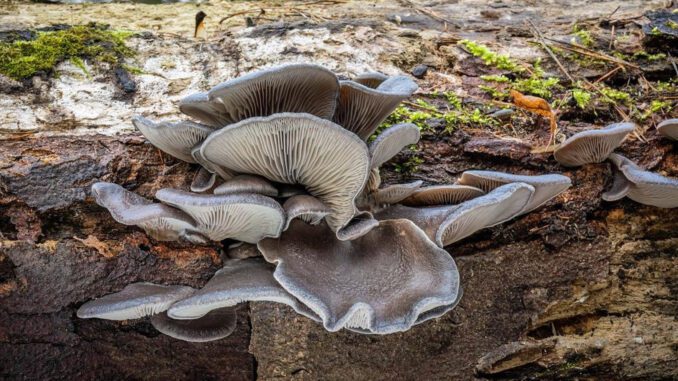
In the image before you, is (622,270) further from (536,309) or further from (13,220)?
(13,220)

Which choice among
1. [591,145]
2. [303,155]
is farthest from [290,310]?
[591,145]

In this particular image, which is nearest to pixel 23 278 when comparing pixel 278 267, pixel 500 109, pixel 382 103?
pixel 278 267

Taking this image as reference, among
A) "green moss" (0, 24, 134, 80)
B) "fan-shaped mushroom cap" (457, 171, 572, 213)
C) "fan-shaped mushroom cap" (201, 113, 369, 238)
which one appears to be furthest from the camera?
"green moss" (0, 24, 134, 80)

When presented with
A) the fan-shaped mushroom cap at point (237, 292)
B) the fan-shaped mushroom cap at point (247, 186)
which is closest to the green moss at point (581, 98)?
the fan-shaped mushroom cap at point (247, 186)

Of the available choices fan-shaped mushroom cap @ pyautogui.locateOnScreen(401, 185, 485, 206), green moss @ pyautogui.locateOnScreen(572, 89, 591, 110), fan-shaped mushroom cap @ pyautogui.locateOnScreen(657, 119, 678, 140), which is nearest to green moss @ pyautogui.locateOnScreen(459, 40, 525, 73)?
green moss @ pyautogui.locateOnScreen(572, 89, 591, 110)

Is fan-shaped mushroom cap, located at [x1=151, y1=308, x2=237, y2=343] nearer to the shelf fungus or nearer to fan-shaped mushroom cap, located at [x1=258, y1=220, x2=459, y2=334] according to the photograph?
the shelf fungus

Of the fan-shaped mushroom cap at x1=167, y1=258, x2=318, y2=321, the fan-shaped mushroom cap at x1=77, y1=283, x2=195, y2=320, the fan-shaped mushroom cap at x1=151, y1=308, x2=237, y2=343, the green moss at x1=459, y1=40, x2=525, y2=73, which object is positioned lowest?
the fan-shaped mushroom cap at x1=151, y1=308, x2=237, y2=343

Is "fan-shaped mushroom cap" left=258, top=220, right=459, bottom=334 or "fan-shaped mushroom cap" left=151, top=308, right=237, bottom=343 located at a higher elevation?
"fan-shaped mushroom cap" left=258, top=220, right=459, bottom=334
